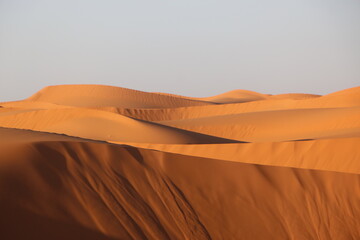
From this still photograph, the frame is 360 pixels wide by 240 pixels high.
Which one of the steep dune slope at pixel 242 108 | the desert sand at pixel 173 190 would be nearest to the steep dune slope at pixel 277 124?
the steep dune slope at pixel 242 108

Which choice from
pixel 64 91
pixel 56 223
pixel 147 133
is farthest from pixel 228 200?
pixel 64 91

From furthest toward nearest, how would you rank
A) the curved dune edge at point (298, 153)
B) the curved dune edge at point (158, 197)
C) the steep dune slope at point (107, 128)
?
the steep dune slope at point (107, 128) → the curved dune edge at point (298, 153) → the curved dune edge at point (158, 197)

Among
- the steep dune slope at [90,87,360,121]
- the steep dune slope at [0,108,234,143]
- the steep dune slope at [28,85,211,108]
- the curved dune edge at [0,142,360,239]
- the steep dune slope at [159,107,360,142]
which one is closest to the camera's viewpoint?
the curved dune edge at [0,142,360,239]

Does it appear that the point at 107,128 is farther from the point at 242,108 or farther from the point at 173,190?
the point at 242,108

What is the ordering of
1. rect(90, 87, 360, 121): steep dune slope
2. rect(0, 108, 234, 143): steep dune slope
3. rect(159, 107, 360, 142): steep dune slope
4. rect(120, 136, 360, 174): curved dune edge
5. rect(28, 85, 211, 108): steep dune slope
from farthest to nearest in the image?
rect(28, 85, 211, 108): steep dune slope
rect(90, 87, 360, 121): steep dune slope
rect(159, 107, 360, 142): steep dune slope
rect(0, 108, 234, 143): steep dune slope
rect(120, 136, 360, 174): curved dune edge

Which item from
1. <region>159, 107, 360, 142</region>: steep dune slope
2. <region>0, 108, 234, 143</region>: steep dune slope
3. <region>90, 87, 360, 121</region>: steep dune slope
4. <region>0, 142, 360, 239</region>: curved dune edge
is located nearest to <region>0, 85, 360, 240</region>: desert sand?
<region>0, 142, 360, 239</region>: curved dune edge

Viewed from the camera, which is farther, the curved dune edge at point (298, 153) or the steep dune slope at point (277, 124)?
the steep dune slope at point (277, 124)

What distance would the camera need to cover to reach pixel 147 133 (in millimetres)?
26047

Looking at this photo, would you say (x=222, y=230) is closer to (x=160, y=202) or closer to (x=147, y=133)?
(x=160, y=202)

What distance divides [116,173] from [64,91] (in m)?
78.2

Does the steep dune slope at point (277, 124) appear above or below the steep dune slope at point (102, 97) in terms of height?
above

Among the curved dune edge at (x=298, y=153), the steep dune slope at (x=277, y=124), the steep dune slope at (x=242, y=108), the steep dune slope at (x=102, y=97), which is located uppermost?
the curved dune edge at (x=298, y=153)

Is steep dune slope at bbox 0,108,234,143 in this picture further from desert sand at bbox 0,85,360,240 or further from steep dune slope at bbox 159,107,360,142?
desert sand at bbox 0,85,360,240

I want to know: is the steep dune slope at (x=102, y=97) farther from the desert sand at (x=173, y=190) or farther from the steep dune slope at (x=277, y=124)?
the desert sand at (x=173, y=190)
